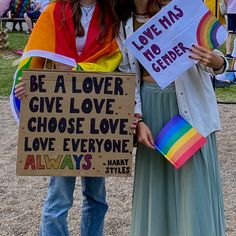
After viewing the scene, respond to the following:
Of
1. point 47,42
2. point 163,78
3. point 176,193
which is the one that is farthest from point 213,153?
point 47,42

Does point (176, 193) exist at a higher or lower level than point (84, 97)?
lower

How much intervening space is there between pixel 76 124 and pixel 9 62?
8452 millimetres

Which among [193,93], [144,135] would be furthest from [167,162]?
[193,93]

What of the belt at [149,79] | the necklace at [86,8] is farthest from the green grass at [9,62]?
the belt at [149,79]

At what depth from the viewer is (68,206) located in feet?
10.0

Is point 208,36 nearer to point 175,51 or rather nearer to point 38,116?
point 175,51

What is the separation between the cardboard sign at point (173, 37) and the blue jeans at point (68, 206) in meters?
0.77

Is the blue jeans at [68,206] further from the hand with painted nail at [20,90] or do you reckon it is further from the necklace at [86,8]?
the necklace at [86,8]

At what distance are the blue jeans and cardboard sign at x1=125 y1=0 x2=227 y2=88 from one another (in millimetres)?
771

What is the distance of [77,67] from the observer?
278 cm

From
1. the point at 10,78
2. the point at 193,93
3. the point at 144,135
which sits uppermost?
the point at 10,78

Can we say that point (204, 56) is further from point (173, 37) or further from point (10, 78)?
point (10, 78)

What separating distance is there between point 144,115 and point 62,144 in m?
0.43

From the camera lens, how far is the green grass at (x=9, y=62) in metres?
8.70
